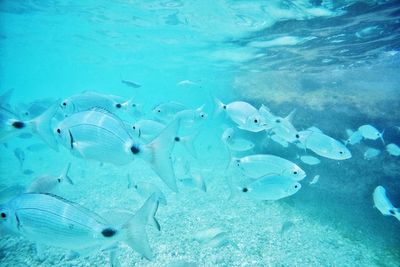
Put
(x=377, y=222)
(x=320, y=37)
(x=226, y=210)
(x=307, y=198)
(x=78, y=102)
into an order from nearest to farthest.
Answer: (x=78, y=102)
(x=377, y=222)
(x=226, y=210)
(x=307, y=198)
(x=320, y=37)

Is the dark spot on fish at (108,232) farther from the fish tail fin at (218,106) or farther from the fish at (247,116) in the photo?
A: the fish tail fin at (218,106)

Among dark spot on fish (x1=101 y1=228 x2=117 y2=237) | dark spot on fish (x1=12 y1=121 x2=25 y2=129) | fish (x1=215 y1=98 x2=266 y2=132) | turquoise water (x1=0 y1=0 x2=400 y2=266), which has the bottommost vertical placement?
turquoise water (x1=0 y1=0 x2=400 y2=266)

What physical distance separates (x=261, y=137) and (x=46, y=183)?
10.7 metres

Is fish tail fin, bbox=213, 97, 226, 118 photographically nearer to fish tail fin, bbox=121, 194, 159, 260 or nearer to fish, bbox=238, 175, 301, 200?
fish, bbox=238, 175, 301, 200

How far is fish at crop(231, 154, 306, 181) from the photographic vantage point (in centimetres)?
480

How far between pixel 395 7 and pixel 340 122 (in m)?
5.18

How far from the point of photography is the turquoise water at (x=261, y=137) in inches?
264

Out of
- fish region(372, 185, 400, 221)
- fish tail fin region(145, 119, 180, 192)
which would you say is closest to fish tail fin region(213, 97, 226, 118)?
fish tail fin region(145, 119, 180, 192)

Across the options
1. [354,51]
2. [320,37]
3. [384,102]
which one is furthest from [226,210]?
[354,51]

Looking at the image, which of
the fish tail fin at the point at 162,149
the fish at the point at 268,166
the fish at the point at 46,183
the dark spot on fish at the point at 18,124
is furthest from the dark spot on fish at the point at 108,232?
the fish at the point at 46,183

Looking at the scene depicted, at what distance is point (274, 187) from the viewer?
4379mm

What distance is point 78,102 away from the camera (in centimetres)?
425

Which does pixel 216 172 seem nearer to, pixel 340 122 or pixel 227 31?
pixel 340 122

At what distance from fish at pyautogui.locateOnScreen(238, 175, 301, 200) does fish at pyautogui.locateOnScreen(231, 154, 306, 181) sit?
1.32 ft
